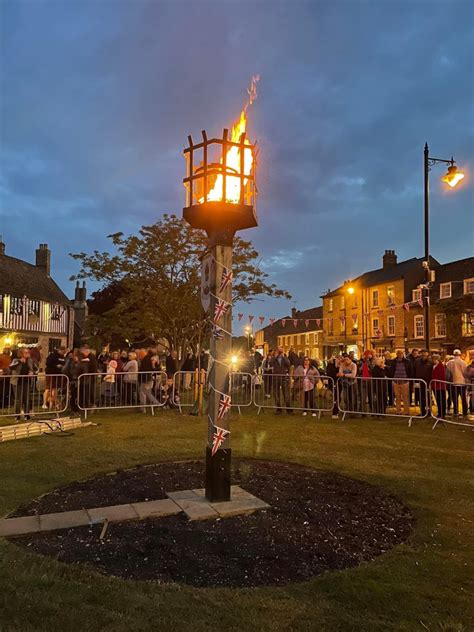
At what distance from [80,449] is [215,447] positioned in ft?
13.4

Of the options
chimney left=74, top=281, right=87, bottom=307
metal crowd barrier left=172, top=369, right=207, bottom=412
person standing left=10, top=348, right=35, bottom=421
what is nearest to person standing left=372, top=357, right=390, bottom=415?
metal crowd barrier left=172, top=369, right=207, bottom=412

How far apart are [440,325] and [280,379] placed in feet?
108

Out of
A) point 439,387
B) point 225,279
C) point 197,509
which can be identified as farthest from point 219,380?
point 439,387

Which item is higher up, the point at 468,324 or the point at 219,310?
the point at 468,324

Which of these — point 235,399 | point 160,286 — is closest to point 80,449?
point 235,399

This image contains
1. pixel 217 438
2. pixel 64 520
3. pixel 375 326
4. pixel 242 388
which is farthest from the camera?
pixel 375 326

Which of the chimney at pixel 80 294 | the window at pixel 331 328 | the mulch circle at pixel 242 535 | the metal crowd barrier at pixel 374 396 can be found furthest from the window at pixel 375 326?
the mulch circle at pixel 242 535

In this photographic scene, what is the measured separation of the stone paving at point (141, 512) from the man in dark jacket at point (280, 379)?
8.41 meters

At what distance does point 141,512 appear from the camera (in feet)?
16.6

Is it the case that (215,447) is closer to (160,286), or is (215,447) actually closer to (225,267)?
(225,267)

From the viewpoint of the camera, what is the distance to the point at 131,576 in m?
3.70

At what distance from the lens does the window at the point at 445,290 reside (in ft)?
139

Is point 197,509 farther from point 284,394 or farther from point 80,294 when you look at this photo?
point 80,294

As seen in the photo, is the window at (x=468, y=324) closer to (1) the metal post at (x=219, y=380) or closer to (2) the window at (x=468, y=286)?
(2) the window at (x=468, y=286)
